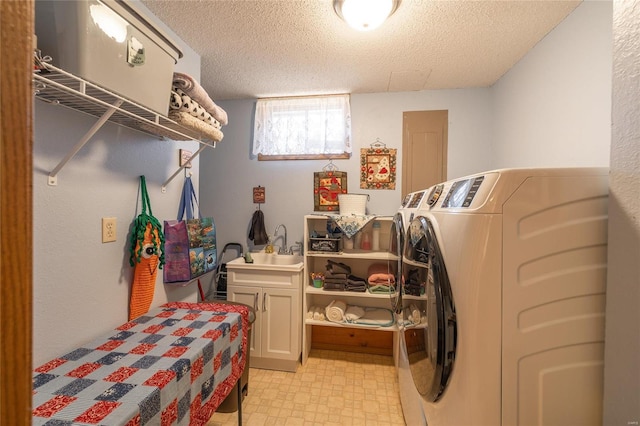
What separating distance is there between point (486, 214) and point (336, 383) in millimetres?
1884

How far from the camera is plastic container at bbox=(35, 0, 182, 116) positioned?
2.71 ft

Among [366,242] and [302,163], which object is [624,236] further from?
[302,163]

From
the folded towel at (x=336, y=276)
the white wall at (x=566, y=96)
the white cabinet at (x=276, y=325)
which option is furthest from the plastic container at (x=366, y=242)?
the white wall at (x=566, y=96)

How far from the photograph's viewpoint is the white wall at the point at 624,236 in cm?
71

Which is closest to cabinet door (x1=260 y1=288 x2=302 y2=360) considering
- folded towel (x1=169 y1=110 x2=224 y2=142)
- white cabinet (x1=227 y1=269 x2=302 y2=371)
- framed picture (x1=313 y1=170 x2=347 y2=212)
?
white cabinet (x1=227 y1=269 x2=302 y2=371)

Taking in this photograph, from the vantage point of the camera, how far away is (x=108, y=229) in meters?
1.24

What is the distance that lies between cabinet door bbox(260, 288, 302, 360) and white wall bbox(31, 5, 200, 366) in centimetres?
108

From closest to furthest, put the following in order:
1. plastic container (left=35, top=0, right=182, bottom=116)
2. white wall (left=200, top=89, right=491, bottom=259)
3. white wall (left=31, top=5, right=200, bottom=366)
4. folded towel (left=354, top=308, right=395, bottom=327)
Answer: plastic container (left=35, top=0, right=182, bottom=116), white wall (left=31, top=5, right=200, bottom=366), folded towel (left=354, top=308, right=395, bottom=327), white wall (left=200, top=89, right=491, bottom=259)

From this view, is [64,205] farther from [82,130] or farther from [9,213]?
[9,213]

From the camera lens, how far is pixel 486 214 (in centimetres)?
76

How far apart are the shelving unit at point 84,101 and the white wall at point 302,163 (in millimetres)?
1346

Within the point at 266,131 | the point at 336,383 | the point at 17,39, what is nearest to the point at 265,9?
the point at 266,131

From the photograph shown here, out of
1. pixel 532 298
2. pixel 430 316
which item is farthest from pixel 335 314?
pixel 532 298

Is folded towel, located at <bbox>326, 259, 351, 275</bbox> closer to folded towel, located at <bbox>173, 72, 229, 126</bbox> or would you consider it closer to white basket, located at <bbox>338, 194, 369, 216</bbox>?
white basket, located at <bbox>338, 194, 369, 216</bbox>
